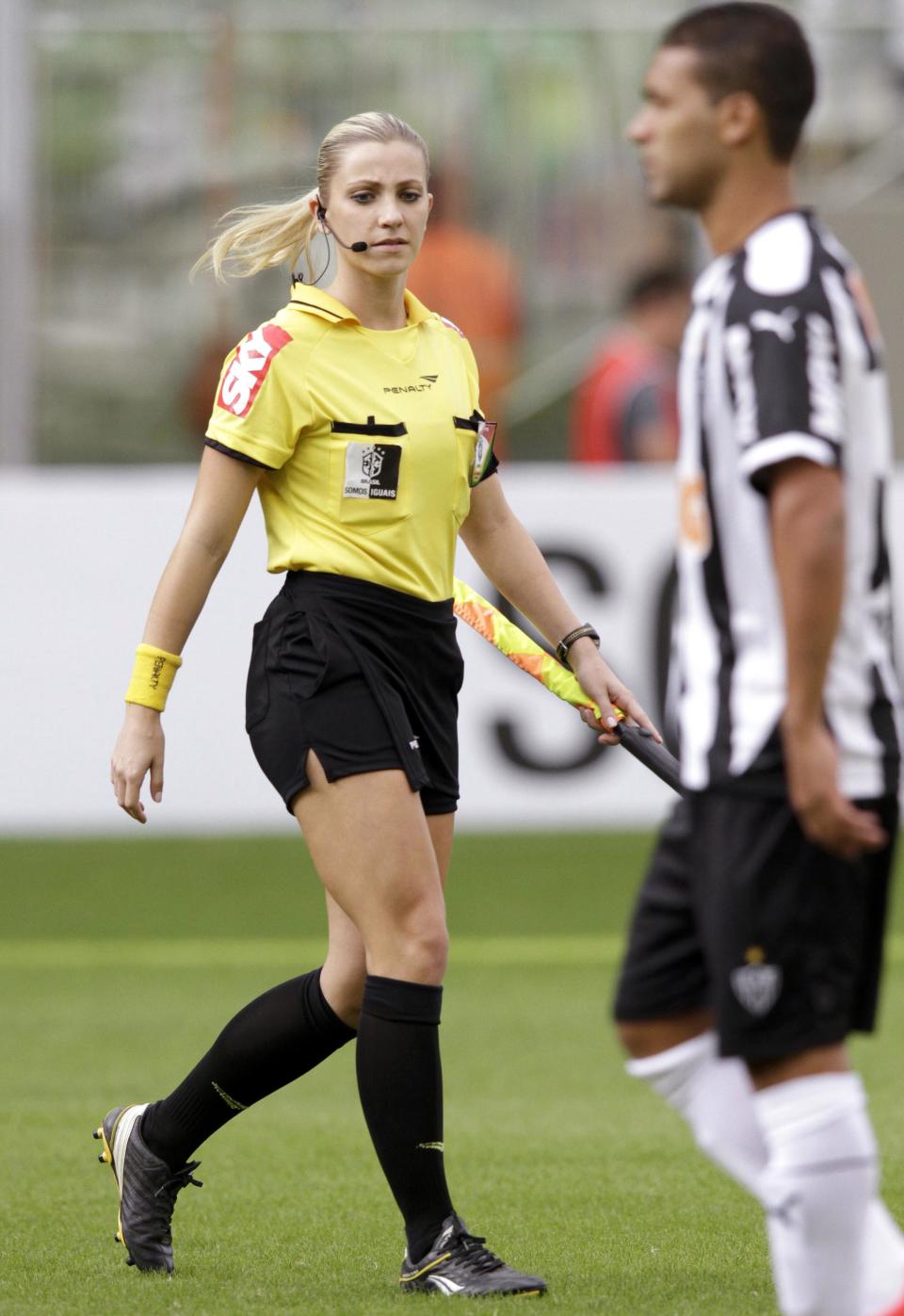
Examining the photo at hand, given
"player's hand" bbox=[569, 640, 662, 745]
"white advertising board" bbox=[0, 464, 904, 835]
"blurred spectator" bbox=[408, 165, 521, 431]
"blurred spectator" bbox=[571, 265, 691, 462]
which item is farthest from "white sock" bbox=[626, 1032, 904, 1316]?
"blurred spectator" bbox=[408, 165, 521, 431]

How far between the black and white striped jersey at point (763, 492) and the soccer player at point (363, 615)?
0.96 metres

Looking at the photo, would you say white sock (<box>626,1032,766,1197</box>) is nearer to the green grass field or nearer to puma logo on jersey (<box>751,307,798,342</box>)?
the green grass field

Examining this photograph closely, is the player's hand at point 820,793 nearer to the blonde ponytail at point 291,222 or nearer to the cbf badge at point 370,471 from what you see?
the cbf badge at point 370,471

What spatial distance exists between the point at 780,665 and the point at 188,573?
4.21ft

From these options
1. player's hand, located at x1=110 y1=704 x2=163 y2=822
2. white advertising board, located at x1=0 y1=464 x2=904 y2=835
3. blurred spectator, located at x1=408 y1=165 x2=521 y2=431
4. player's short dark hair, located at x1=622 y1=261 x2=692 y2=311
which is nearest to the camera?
player's hand, located at x1=110 y1=704 x2=163 y2=822

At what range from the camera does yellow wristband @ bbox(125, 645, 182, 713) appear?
3732 millimetres

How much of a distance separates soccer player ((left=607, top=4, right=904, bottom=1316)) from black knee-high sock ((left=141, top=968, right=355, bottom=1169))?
123cm

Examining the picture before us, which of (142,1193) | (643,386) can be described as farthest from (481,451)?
(643,386)

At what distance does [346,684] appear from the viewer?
3.75m

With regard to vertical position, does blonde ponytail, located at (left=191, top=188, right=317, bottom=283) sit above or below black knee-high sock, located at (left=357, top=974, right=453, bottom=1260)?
above

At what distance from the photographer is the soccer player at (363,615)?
146 inches

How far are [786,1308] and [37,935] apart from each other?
5761 mm

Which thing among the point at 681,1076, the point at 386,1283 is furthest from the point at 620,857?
the point at 681,1076

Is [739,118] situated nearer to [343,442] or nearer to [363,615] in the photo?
[343,442]
